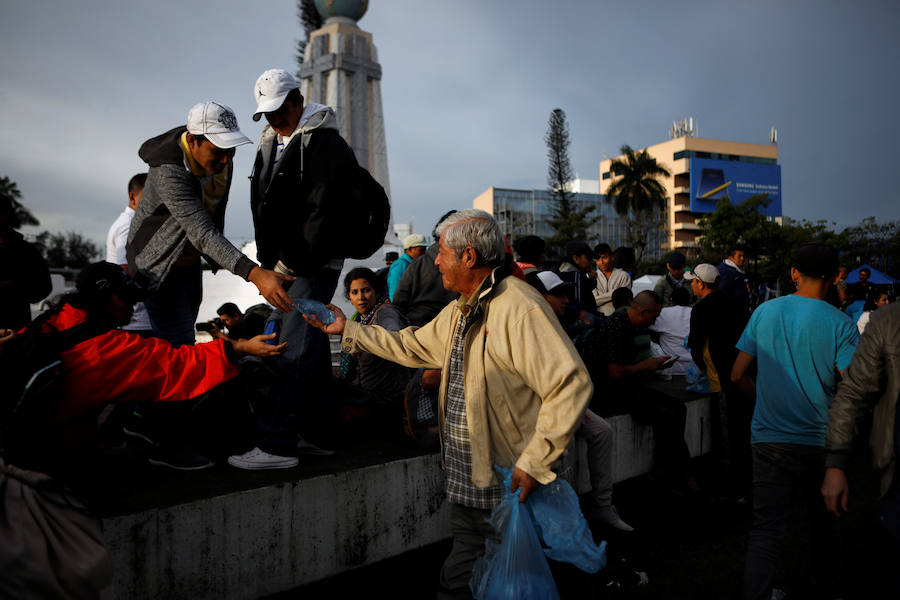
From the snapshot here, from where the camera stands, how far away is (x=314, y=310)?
277 centimetres

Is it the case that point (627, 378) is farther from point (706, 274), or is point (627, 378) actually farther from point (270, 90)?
point (270, 90)

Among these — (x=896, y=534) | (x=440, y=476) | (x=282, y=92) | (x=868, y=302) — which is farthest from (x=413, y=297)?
(x=868, y=302)

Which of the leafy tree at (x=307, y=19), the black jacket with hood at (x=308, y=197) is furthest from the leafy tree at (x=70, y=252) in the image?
the black jacket with hood at (x=308, y=197)

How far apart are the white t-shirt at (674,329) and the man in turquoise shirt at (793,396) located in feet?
11.6

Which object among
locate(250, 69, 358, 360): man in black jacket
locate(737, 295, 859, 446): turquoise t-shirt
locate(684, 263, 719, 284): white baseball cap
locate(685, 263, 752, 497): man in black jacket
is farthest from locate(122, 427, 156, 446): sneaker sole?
locate(684, 263, 719, 284): white baseball cap

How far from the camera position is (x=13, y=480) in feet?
5.80

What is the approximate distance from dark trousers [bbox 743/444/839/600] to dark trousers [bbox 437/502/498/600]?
1426 millimetres

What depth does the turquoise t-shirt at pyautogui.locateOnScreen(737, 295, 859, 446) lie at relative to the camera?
2877 millimetres

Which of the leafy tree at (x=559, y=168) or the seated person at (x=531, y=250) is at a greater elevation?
the leafy tree at (x=559, y=168)

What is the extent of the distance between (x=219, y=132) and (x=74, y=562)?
6.39 ft

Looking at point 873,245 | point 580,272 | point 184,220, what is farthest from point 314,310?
point 873,245

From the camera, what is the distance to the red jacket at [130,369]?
6.49ft

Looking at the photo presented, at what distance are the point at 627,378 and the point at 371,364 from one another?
7.07 ft

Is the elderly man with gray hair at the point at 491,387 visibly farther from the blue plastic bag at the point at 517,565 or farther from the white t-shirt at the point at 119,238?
the white t-shirt at the point at 119,238
